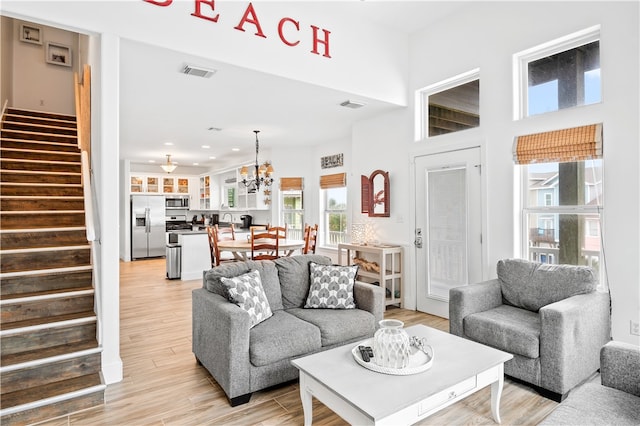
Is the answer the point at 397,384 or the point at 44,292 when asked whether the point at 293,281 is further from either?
the point at 44,292

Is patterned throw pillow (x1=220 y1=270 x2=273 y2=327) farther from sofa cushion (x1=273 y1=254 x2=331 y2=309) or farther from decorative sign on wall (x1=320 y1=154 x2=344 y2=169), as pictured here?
decorative sign on wall (x1=320 y1=154 x2=344 y2=169)

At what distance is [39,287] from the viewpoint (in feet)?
10.1

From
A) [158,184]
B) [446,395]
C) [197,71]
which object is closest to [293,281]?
[446,395]

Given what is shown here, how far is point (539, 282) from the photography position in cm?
307

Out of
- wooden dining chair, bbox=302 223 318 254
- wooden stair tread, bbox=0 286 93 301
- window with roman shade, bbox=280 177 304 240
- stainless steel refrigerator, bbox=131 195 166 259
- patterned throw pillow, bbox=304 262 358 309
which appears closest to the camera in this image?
wooden stair tread, bbox=0 286 93 301

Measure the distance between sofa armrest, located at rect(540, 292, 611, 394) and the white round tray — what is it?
0.93 metres

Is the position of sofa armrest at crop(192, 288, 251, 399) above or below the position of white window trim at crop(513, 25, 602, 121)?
below

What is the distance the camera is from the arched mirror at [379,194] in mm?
5023

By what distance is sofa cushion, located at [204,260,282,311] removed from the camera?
2.93m

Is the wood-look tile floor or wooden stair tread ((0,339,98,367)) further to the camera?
wooden stair tread ((0,339,98,367))

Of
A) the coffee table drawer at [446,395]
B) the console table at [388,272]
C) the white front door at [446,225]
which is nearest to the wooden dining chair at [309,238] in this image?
the console table at [388,272]

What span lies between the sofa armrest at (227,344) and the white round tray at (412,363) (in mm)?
749

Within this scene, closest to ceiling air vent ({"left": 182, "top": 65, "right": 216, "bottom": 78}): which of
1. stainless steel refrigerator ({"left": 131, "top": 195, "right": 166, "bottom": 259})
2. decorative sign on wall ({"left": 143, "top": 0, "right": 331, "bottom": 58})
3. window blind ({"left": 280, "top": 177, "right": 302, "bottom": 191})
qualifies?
decorative sign on wall ({"left": 143, "top": 0, "right": 331, "bottom": 58})

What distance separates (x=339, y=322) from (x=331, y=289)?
38cm
